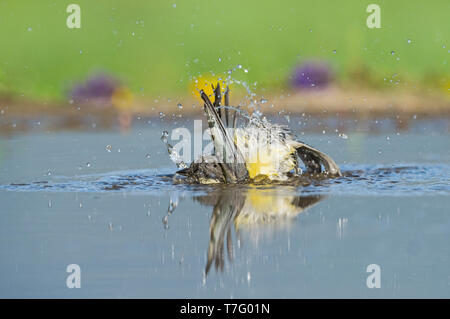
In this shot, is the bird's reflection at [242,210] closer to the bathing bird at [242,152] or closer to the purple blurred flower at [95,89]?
the bathing bird at [242,152]

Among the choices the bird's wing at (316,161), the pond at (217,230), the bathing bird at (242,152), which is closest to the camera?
the pond at (217,230)

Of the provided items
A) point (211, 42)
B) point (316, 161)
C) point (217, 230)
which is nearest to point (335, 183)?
point (316, 161)

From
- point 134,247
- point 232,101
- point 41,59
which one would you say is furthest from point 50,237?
point 41,59

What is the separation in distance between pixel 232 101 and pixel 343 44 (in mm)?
2908

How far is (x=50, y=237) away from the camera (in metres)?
5.95

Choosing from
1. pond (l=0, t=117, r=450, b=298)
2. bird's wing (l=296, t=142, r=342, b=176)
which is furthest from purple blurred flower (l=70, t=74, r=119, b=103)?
bird's wing (l=296, t=142, r=342, b=176)

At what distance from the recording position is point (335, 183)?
26.0 ft

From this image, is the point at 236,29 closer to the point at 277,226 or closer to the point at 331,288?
the point at 277,226

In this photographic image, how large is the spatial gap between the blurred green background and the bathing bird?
7067 millimetres

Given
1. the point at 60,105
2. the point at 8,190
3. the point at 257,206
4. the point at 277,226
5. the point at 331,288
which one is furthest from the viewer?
the point at 60,105

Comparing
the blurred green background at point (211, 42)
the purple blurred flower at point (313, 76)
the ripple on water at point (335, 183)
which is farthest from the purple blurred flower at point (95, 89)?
the ripple on water at point (335, 183)

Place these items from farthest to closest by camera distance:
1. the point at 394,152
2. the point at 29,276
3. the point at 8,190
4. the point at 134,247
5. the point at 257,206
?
1. the point at 394,152
2. the point at 8,190
3. the point at 257,206
4. the point at 134,247
5. the point at 29,276

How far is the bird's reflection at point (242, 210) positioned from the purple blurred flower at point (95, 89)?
786 centimetres

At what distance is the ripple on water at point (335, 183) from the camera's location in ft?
24.9
